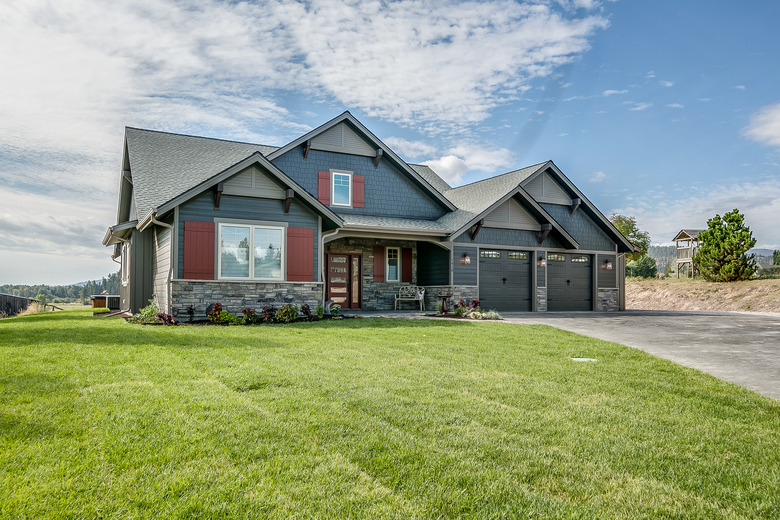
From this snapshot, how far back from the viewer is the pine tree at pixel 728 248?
23.3 metres

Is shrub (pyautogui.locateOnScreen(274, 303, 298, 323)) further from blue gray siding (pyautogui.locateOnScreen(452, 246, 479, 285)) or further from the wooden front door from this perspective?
blue gray siding (pyautogui.locateOnScreen(452, 246, 479, 285))

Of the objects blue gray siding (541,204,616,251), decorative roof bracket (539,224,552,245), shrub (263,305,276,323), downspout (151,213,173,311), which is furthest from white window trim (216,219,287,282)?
blue gray siding (541,204,616,251)

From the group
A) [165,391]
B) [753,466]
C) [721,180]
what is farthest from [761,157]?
[165,391]

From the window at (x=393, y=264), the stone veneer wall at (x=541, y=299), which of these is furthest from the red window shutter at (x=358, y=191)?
the stone veneer wall at (x=541, y=299)

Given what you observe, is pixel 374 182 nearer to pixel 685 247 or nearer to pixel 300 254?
pixel 300 254

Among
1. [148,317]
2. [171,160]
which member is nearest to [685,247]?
[171,160]

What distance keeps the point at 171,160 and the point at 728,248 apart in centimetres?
2467

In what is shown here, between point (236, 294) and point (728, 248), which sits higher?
point (728, 248)

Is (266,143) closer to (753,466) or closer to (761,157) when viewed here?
(753,466)

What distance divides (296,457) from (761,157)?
29.0 m

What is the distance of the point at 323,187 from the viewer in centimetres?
1642

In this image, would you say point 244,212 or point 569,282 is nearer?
point 244,212

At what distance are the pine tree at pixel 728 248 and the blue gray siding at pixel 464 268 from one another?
1468 cm

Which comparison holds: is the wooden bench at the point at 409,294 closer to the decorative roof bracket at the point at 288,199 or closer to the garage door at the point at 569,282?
the garage door at the point at 569,282
